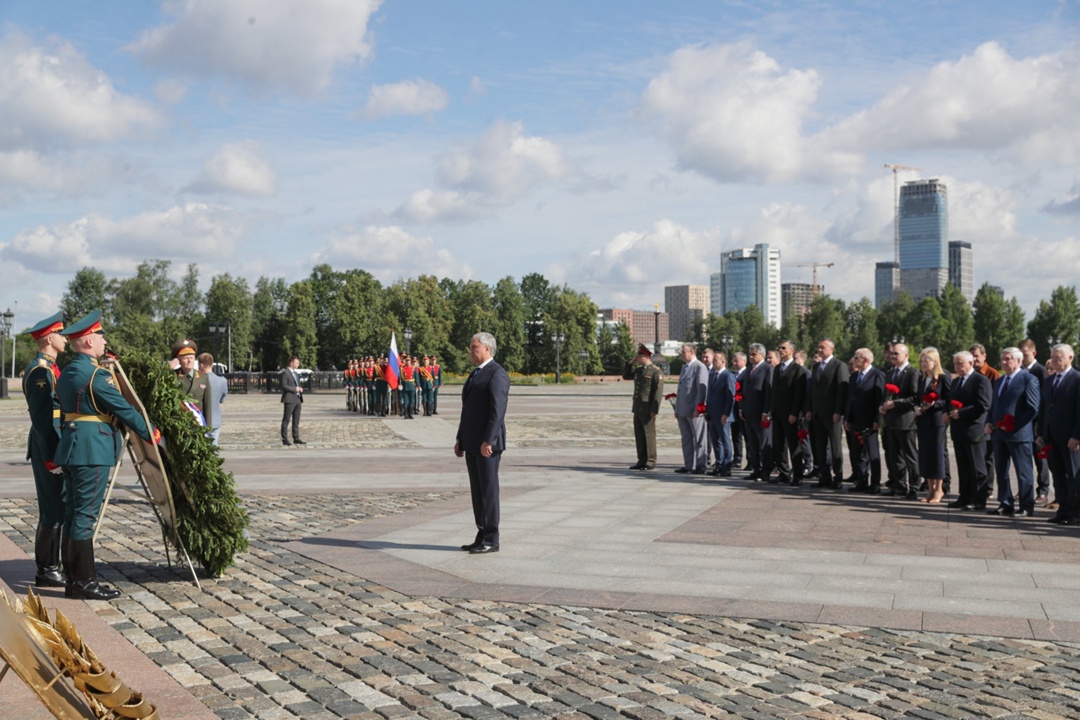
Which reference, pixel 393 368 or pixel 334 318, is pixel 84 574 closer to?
pixel 393 368

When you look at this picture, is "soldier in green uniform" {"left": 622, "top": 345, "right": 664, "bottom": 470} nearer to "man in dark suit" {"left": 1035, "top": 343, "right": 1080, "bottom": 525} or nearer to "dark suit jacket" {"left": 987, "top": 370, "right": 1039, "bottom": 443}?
"dark suit jacket" {"left": 987, "top": 370, "right": 1039, "bottom": 443}

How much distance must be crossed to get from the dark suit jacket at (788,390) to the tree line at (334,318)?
7437 centimetres

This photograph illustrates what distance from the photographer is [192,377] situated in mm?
12586

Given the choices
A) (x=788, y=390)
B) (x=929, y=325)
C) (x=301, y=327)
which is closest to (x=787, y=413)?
(x=788, y=390)

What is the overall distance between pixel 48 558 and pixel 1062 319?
88.8m

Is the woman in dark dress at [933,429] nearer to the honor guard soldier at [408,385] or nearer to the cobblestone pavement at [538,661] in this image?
the cobblestone pavement at [538,661]

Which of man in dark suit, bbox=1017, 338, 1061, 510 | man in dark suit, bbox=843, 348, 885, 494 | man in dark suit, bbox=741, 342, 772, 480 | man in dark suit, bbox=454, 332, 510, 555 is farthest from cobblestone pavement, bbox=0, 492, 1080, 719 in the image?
man in dark suit, bbox=741, 342, 772, 480

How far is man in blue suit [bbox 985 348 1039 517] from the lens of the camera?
10.7 meters

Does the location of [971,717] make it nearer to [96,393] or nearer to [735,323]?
[96,393]

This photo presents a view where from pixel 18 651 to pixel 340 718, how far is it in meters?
1.72

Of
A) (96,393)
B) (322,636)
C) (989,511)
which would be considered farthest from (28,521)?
(989,511)

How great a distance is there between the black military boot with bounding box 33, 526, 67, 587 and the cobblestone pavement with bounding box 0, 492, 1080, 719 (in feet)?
1.61

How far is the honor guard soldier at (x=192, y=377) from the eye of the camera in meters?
11.9

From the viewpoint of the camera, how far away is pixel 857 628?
241 inches
